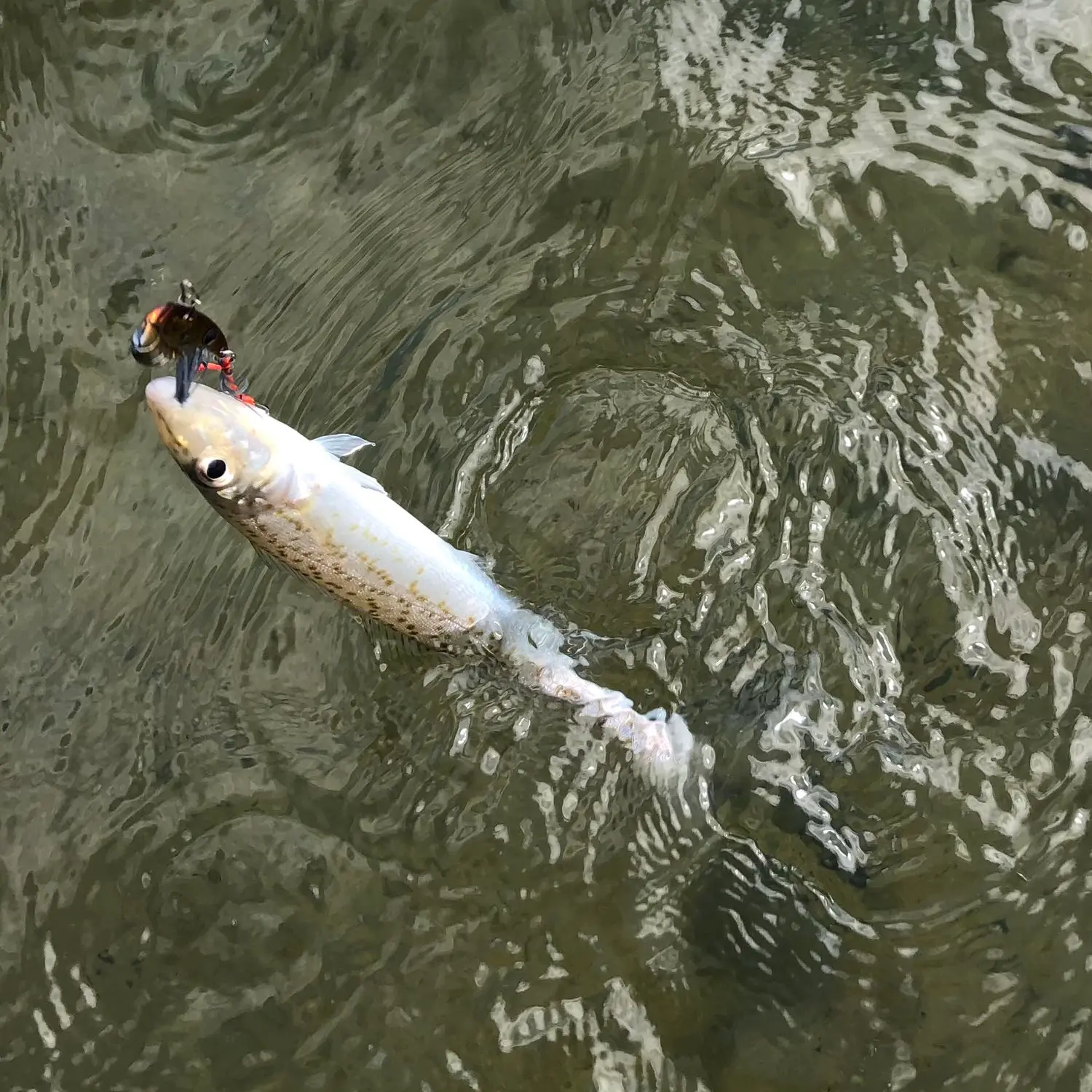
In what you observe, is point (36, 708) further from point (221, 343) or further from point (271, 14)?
point (271, 14)

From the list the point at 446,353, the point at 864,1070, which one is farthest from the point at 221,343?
the point at 864,1070

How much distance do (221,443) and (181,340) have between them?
0.18 metres

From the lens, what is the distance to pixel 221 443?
63.0 inches

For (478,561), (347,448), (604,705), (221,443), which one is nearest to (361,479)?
(347,448)

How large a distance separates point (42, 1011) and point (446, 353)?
1819mm

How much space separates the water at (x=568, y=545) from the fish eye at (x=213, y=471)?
612mm

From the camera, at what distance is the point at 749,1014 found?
1960 mm

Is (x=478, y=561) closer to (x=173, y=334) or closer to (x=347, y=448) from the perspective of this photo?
(x=347, y=448)

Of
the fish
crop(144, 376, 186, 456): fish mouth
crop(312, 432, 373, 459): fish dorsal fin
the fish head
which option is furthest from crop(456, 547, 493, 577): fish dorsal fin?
crop(144, 376, 186, 456): fish mouth

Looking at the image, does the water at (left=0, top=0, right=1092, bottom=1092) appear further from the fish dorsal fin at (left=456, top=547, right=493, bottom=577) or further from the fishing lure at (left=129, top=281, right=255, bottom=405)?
the fishing lure at (left=129, top=281, right=255, bottom=405)

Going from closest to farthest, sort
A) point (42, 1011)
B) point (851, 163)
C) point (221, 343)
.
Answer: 1. point (221, 343)
2. point (851, 163)
3. point (42, 1011)

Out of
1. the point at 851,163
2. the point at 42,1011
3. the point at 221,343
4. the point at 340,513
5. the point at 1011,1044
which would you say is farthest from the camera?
the point at 42,1011

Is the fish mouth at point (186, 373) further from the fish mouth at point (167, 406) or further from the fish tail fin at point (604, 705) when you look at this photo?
the fish tail fin at point (604, 705)

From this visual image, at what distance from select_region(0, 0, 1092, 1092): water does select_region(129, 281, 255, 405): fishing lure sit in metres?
0.67
